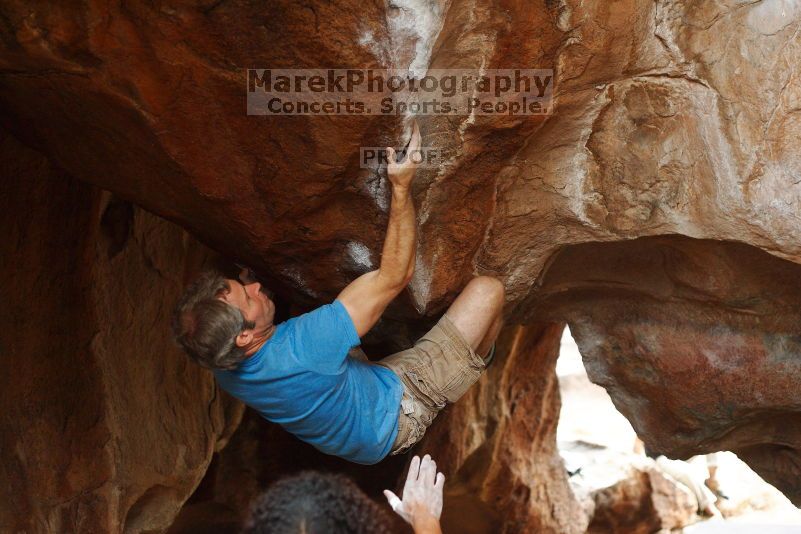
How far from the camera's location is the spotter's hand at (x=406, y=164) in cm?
243

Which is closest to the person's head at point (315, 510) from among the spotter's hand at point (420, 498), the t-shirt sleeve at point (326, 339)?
the spotter's hand at point (420, 498)

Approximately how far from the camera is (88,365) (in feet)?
10.4

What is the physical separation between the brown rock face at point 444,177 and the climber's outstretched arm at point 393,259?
11cm

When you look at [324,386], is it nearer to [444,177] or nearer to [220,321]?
[220,321]

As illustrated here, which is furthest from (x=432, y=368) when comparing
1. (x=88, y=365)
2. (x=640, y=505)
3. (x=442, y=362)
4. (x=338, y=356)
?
(x=640, y=505)

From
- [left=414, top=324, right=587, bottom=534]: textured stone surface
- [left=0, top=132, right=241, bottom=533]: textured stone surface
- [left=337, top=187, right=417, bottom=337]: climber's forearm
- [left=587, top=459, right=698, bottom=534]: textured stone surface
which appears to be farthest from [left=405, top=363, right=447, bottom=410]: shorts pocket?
[left=587, top=459, right=698, bottom=534]: textured stone surface

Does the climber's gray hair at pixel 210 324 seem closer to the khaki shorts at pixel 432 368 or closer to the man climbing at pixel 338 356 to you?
the man climbing at pixel 338 356

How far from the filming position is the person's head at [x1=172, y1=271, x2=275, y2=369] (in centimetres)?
250

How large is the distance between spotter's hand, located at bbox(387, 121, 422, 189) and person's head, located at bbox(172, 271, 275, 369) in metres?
0.55

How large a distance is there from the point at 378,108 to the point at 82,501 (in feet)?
6.10

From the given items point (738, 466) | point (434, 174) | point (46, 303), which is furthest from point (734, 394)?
point (738, 466)

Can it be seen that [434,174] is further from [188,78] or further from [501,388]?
[501,388]

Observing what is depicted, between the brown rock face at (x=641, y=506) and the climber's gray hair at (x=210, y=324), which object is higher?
the climber's gray hair at (x=210, y=324)

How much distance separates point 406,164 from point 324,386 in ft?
2.27
